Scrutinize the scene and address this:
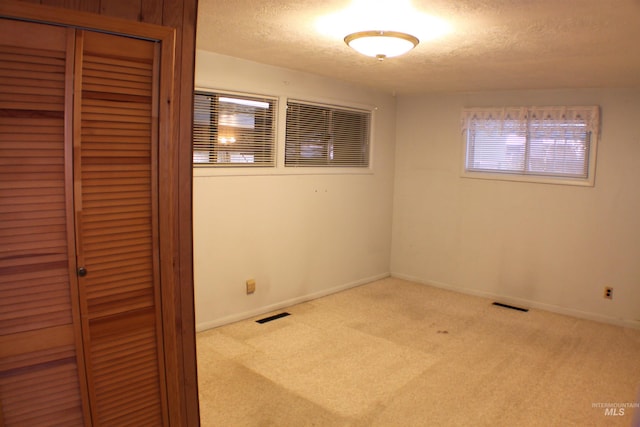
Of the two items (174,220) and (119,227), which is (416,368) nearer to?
(174,220)

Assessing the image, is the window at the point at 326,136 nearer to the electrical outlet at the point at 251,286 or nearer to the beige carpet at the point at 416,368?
the electrical outlet at the point at 251,286

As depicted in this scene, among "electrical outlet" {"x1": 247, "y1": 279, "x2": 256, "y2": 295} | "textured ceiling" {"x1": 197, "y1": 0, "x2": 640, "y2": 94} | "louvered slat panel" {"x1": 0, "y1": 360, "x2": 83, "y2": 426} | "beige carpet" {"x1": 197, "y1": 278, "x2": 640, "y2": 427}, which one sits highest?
"textured ceiling" {"x1": 197, "y1": 0, "x2": 640, "y2": 94}

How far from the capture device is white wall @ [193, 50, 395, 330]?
367 centimetres

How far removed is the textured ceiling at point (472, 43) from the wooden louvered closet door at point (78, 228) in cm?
93

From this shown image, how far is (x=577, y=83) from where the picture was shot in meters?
3.99

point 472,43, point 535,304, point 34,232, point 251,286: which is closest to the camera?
point 34,232

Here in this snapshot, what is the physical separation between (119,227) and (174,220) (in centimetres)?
20

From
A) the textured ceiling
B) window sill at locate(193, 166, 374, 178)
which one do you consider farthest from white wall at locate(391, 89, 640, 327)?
window sill at locate(193, 166, 374, 178)

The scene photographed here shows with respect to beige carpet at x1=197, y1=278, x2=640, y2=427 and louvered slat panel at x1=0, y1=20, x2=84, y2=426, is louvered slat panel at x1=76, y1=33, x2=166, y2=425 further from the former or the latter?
beige carpet at x1=197, y1=278, x2=640, y2=427

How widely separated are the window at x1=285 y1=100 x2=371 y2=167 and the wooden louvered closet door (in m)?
2.63

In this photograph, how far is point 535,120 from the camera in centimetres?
448

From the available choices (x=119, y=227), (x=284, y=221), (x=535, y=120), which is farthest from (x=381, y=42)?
(x=535, y=120)

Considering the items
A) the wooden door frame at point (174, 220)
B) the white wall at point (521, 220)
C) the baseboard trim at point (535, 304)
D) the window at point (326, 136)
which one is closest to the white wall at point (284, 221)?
the window at point (326, 136)

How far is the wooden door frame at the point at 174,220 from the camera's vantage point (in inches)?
64.9
